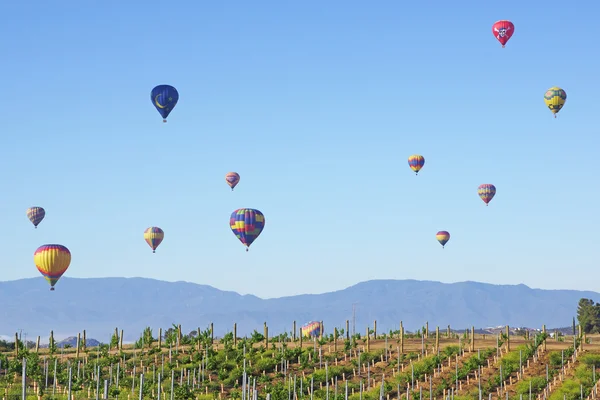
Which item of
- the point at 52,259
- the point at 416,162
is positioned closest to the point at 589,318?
the point at 416,162

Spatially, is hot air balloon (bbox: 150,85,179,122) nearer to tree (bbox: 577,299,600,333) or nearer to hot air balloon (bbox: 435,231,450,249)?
hot air balloon (bbox: 435,231,450,249)

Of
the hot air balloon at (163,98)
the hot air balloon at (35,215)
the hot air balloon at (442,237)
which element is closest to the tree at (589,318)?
the hot air balloon at (442,237)

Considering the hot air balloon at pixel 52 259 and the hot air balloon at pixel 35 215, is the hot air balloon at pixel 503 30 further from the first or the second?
the hot air balloon at pixel 35 215

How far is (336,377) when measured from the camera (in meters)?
79.5

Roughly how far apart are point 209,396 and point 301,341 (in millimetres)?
17069

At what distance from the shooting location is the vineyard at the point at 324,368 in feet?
252

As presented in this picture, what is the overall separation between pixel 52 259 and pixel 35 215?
54484mm

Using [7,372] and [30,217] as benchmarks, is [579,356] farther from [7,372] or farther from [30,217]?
[30,217]

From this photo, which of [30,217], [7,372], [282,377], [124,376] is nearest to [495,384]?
[282,377]

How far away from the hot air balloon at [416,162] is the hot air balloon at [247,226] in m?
41.1

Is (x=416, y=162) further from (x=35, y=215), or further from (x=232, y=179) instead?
(x=35, y=215)

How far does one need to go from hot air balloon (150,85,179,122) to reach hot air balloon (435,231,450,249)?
59.7 meters

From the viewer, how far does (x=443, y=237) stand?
6314 inches

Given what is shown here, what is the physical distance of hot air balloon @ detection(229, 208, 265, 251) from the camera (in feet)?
361
